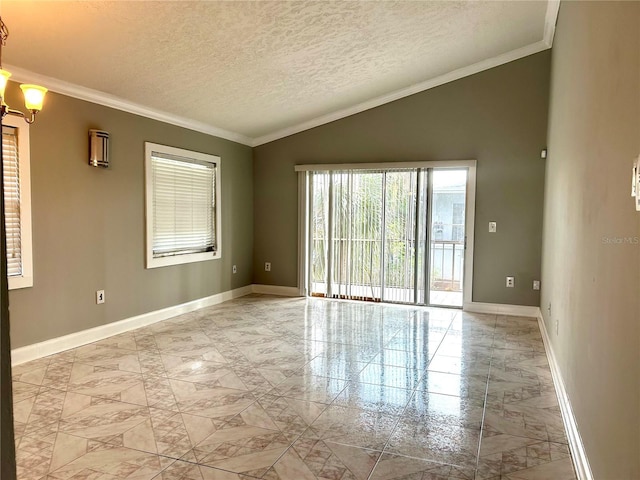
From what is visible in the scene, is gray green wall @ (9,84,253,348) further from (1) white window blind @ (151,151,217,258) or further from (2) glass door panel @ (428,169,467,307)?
(2) glass door panel @ (428,169,467,307)

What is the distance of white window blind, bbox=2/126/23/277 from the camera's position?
3.56 m

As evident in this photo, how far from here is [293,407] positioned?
2.91 m

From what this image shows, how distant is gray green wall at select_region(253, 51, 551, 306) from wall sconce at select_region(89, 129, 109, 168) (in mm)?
3144

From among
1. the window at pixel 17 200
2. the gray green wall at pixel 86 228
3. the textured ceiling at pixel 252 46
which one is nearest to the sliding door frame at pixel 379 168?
the textured ceiling at pixel 252 46

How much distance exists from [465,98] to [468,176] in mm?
977

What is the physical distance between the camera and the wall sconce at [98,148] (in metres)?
4.18

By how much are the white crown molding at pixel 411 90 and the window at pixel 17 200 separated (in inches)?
140

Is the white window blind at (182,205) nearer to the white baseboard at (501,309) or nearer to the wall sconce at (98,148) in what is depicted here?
the wall sconce at (98,148)

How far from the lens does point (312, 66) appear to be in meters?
4.52

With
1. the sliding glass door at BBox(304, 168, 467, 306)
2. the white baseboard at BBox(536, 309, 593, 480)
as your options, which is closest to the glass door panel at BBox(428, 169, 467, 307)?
the sliding glass door at BBox(304, 168, 467, 306)

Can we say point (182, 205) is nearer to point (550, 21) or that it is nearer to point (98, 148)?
point (98, 148)

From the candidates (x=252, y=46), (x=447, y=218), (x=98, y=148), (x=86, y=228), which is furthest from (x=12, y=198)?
(x=447, y=218)

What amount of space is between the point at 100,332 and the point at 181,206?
5.72 ft

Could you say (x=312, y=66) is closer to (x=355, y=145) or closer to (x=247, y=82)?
(x=247, y=82)
